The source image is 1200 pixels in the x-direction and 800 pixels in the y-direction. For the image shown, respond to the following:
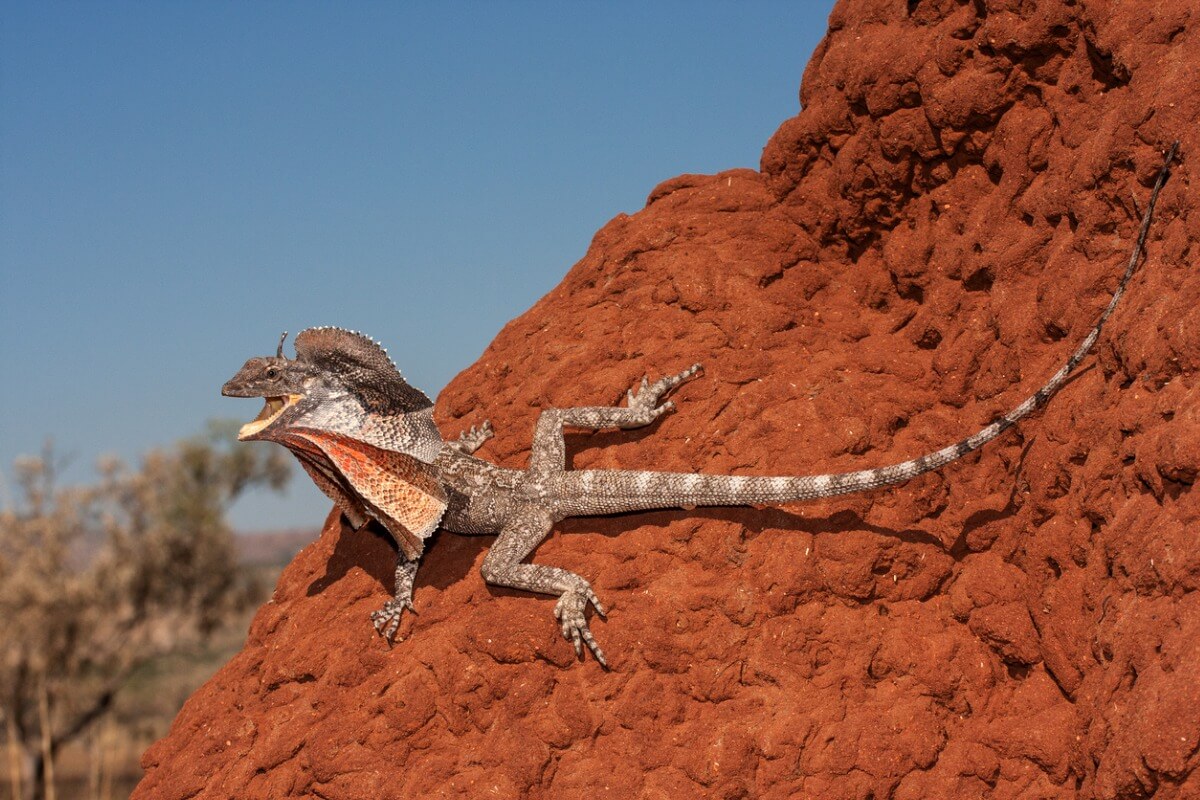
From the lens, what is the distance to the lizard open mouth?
4785mm

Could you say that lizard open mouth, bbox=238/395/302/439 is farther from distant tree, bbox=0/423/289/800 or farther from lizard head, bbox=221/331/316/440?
distant tree, bbox=0/423/289/800

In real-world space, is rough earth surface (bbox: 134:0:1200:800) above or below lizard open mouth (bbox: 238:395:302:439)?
below

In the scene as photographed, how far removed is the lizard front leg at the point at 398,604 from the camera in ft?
15.7

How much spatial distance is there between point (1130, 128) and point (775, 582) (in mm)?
2173

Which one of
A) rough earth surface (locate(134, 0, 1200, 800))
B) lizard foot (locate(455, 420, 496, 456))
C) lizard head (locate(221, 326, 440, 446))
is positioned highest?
lizard head (locate(221, 326, 440, 446))

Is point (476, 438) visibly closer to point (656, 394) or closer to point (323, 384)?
point (323, 384)

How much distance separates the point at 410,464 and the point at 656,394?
1.24m

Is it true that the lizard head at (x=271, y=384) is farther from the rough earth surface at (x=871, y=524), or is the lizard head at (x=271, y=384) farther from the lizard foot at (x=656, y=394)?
the lizard foot at (x=656, y=394)

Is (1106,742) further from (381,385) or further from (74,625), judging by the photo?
(74,625)

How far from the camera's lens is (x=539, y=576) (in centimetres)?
456

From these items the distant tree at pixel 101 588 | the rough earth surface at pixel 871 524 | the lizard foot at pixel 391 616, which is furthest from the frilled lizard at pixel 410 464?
the distant tree at pixel 101 588

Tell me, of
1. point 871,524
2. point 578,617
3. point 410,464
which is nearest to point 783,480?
point 871,524

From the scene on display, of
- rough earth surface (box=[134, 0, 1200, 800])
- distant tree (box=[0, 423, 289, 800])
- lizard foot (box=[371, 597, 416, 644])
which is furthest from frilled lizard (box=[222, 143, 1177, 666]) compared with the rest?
A: distant tree (box=[0, 423, 289, 800])

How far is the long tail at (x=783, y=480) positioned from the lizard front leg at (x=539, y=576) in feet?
0.91
